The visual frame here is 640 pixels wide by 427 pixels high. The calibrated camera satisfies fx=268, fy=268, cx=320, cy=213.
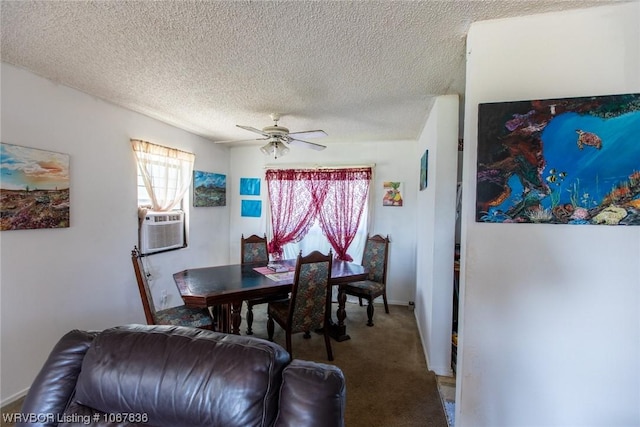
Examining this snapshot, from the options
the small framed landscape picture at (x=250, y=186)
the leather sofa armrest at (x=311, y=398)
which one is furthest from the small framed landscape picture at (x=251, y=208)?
the leather sofa armrest at (x=311, y=398)

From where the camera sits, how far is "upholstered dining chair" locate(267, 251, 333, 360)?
2.33m

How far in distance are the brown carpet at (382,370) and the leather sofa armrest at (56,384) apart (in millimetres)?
1351

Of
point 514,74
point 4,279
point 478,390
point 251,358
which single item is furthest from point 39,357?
point 514,74

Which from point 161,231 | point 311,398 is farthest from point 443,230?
point 161,231

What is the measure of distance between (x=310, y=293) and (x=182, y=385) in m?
1.57

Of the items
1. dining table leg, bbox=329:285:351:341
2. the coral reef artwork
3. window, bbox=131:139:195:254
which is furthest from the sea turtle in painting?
window, bbox=131:139:195:254

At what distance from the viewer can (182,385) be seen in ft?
2.94

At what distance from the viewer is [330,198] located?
4008mm

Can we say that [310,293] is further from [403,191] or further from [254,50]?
[403,191]

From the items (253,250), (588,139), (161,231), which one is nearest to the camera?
(588,139)

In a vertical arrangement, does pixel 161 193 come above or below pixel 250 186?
below

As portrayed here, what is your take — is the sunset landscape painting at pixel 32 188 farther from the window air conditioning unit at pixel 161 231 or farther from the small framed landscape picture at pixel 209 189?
the small framed landscape picture at pixel 209 189

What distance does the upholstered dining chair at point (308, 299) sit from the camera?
233cm

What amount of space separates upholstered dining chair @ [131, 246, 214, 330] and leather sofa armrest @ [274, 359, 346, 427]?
1.64m
